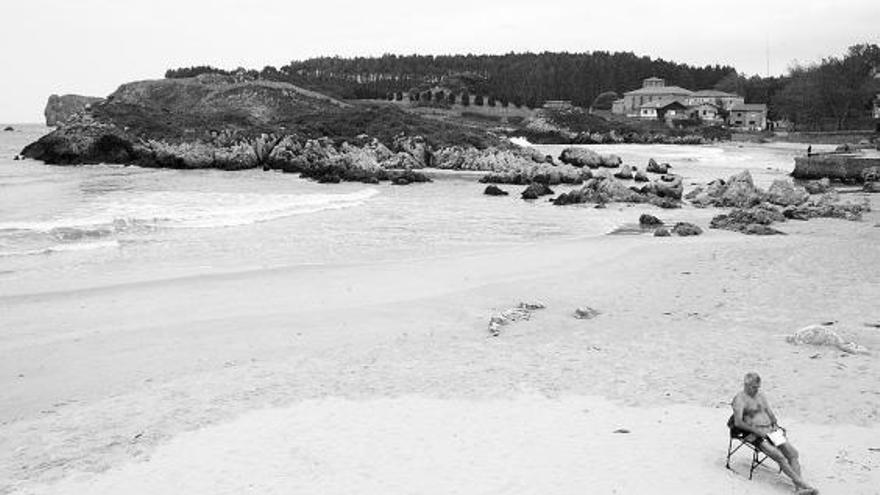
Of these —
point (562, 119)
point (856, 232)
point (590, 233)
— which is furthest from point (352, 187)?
point (562, 119)

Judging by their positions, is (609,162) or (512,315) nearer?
(512,315)

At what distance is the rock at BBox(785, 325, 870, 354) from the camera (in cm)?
1174

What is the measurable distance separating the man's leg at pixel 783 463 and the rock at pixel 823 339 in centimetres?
491

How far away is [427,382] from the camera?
10758mm

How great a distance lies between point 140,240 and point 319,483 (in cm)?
1674

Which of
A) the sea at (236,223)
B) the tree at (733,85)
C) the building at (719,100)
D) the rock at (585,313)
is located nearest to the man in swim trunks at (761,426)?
the rock at (585,313)

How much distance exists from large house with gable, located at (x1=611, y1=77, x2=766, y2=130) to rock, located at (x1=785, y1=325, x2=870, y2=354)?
428 feet

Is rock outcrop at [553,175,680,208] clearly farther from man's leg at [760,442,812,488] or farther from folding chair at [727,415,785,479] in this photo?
man's leg at [760,442,812,488]

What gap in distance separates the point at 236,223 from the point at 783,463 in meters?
21.7

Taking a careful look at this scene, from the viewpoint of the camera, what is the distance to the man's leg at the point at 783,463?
7379mm

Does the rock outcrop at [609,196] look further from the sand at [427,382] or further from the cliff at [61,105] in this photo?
the cliff at [61,105]

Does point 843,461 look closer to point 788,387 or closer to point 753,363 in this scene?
point 788,387

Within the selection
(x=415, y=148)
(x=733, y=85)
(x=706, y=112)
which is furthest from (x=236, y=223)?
(x=733, y=85)

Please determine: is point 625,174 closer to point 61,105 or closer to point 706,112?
point 706,112
